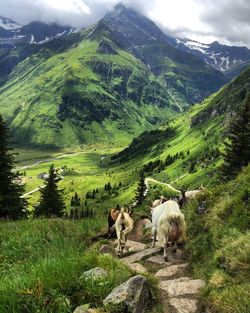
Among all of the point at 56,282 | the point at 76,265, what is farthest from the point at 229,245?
the point at 56,282

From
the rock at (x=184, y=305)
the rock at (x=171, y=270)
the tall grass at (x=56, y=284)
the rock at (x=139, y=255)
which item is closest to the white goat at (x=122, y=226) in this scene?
the rock at (x=139, y=255)

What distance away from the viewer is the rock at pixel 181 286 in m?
11.4

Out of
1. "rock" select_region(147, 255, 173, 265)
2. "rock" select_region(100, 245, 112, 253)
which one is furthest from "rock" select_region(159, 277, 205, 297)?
"rock" select_region(100, 245, 112, 253)

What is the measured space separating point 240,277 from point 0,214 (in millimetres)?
42490

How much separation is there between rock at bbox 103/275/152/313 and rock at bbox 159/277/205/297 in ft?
5.73

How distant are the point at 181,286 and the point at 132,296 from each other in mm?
3331

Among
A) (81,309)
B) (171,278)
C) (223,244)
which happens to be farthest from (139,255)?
(81,309)

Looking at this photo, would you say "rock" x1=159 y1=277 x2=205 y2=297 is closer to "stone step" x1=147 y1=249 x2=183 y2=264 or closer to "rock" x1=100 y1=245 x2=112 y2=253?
"stone step" x1=147 y1=249 x2=183 y2=264

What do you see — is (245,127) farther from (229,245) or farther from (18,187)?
(229,245)

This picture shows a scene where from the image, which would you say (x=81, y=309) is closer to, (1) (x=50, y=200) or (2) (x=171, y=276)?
(2) (x=171, y=276)

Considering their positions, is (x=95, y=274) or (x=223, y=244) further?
(x=223, y=244)

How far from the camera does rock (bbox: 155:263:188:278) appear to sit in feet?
45.6

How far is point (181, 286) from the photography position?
471 inches

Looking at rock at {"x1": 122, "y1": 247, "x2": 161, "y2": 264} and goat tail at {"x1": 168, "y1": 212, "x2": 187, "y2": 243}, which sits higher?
goat tail at {"x1": 168, "y1": 212, "x2": 187, "y2": 243}
